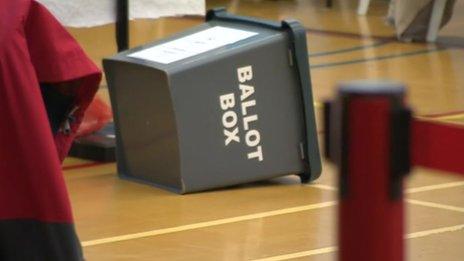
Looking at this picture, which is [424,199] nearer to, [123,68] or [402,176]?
[123,68]

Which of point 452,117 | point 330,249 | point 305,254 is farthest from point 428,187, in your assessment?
point 452,117

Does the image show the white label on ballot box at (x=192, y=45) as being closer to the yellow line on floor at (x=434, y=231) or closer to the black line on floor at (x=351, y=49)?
the yellow line on floor at (x=434, y=231)

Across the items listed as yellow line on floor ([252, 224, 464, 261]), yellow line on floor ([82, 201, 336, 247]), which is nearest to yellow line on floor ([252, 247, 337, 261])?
yellow line on floor ([252, 224, 464, 261])

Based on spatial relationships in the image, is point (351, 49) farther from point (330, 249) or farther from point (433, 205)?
point (330, 249)

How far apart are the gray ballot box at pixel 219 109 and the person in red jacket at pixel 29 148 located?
5.28 feet

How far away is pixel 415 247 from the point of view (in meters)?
4.46

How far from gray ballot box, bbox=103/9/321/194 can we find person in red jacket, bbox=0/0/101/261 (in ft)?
5.28

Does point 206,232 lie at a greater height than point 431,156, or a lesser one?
lesser

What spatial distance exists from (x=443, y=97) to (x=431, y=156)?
16.5ft

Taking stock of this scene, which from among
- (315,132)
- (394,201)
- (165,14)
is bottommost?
(315,132)

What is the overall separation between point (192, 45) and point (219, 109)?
0.33 meters

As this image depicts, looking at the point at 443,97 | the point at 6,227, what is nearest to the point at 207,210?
the point at 6,227

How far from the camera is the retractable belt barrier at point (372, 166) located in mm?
2199

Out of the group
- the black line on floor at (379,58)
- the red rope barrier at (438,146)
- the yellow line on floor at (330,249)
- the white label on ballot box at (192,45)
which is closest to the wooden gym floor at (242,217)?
the yellow line on floor at (330,249)
